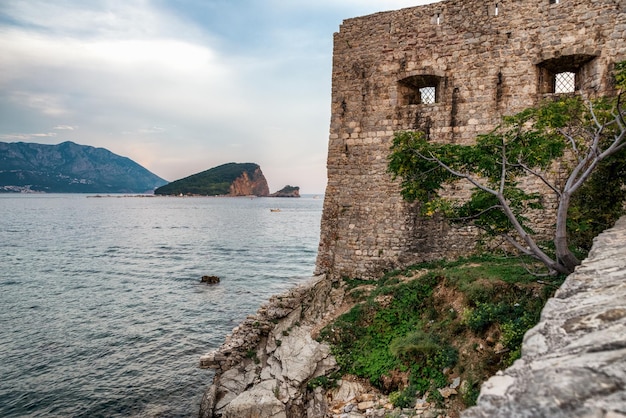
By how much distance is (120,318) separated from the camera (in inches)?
878

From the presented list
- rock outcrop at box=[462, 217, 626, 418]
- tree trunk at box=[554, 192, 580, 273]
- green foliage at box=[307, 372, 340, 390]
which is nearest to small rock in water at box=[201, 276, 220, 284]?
green foliage at box=[307, 372, 340, 390]

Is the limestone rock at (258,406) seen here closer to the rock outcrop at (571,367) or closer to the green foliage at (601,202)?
the rock outcrop at (571,367)

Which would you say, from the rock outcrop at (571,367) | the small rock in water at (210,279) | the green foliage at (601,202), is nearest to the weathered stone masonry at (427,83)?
the green foliage at (601,202)

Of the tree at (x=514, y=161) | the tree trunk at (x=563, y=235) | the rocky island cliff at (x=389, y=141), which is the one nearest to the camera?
the tree trunk at (x=563, y=235)

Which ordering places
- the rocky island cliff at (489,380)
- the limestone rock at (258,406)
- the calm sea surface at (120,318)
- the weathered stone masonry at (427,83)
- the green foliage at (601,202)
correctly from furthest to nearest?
the calm sea surface at (120,318), the weathered stone masonry at (427,83), the limestone rock at (258,406), the green foliage at (601,202), the rocky island cliff at (489,380)

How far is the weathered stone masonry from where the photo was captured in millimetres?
12383

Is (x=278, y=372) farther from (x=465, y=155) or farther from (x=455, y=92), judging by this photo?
(x=455, y=92)

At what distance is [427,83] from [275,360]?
442 inches

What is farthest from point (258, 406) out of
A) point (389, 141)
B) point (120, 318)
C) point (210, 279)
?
point (210, 279)

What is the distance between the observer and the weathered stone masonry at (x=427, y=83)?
40.6 ft

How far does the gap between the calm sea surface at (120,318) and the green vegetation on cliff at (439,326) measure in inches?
268

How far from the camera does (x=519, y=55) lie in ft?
42.7

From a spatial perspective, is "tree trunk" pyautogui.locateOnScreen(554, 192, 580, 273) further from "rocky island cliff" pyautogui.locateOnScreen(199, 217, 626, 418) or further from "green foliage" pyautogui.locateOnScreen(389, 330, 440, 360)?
"green foliage" pyautogui.locateOnScreen(389, 330, 440, 360)

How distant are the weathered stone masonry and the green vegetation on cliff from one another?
1.92 m
